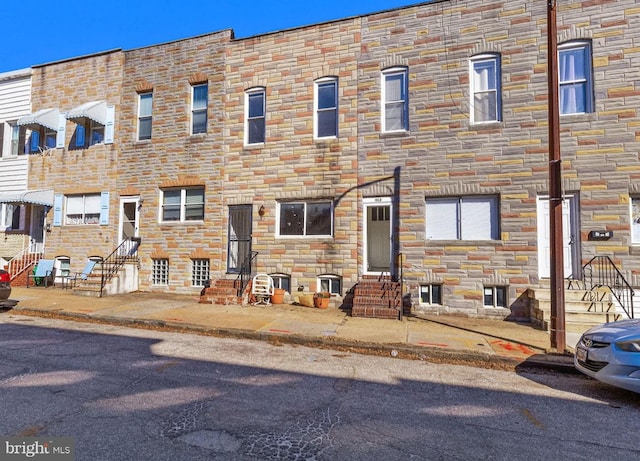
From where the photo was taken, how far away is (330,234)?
11.7 metres

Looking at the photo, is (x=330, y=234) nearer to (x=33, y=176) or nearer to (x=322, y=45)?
(x=322, y=45)

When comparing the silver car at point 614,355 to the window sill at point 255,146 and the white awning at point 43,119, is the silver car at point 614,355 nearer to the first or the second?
the window sill at point 255,146

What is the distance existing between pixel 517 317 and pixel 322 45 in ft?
33.7

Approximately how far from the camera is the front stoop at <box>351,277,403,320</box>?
31.9ft

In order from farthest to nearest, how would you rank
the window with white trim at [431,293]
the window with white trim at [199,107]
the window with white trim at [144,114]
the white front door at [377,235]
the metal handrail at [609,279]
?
the window with white trim at [144,114] < the window with white trim at [199,107] < the white front door at [377,235] < the window with white trim at [431,293] < the metal handrail at [609,279]

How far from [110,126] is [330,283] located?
35.9ft

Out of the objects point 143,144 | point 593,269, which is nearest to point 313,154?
point 143,144

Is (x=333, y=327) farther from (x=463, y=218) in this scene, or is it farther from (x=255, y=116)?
(x=255, y=116)

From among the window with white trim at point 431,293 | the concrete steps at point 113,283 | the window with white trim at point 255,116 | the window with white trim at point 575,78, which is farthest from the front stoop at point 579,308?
the concrete steps at point 113,283

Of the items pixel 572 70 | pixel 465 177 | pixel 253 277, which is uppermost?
pixel 572 70

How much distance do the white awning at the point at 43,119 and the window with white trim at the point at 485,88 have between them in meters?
16.3

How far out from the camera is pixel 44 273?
14273mm

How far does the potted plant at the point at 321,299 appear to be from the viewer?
10.8 metres

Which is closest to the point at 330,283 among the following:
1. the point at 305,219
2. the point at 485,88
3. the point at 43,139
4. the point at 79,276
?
the point at 305,219
